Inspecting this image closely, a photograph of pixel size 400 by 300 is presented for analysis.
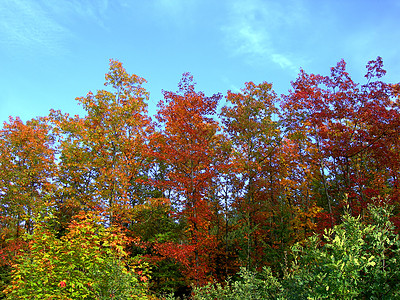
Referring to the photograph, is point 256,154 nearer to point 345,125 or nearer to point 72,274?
point 345,125

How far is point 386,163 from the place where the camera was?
11.5 m

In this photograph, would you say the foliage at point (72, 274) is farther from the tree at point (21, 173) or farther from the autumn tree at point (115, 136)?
the tree at point (21, 173)

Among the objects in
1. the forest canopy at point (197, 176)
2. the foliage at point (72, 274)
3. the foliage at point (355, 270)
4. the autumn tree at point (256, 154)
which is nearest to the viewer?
the foliage at point (355, 270)

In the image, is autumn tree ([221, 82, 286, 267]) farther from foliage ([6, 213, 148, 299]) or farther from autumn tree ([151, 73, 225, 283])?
foliage ([6, 213, 148, 299])

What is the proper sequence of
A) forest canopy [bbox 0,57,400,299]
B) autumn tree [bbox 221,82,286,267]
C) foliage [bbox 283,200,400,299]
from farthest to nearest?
1. autumn tree [bbox 221,82,286,267]
2. forest canopy [bbox 0,57,400,299]
3. foliage [bbox 283,200,400,299]

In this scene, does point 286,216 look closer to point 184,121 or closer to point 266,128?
point 266,128

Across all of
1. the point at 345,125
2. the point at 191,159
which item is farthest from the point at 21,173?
the point at 345,125

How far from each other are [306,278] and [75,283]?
19.1 feet

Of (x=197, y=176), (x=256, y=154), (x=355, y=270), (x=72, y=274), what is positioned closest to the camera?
Result: (x=355, y=270)

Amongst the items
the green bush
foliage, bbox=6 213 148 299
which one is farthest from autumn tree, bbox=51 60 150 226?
the green bush

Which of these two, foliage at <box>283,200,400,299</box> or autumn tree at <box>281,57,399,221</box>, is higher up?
autumn tree at <box>281,57,399,221</box>

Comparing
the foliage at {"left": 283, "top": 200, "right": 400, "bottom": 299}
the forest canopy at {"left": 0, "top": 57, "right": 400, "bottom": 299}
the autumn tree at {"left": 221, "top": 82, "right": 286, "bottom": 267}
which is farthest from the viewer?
the autumn tree at {"left": 221, "top": 82, "right": 286, "bottom": 267}

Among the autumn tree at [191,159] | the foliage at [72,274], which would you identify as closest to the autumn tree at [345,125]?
the autumn tree at [191,159]

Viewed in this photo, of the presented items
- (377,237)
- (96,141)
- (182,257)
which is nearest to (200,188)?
(182,257)
